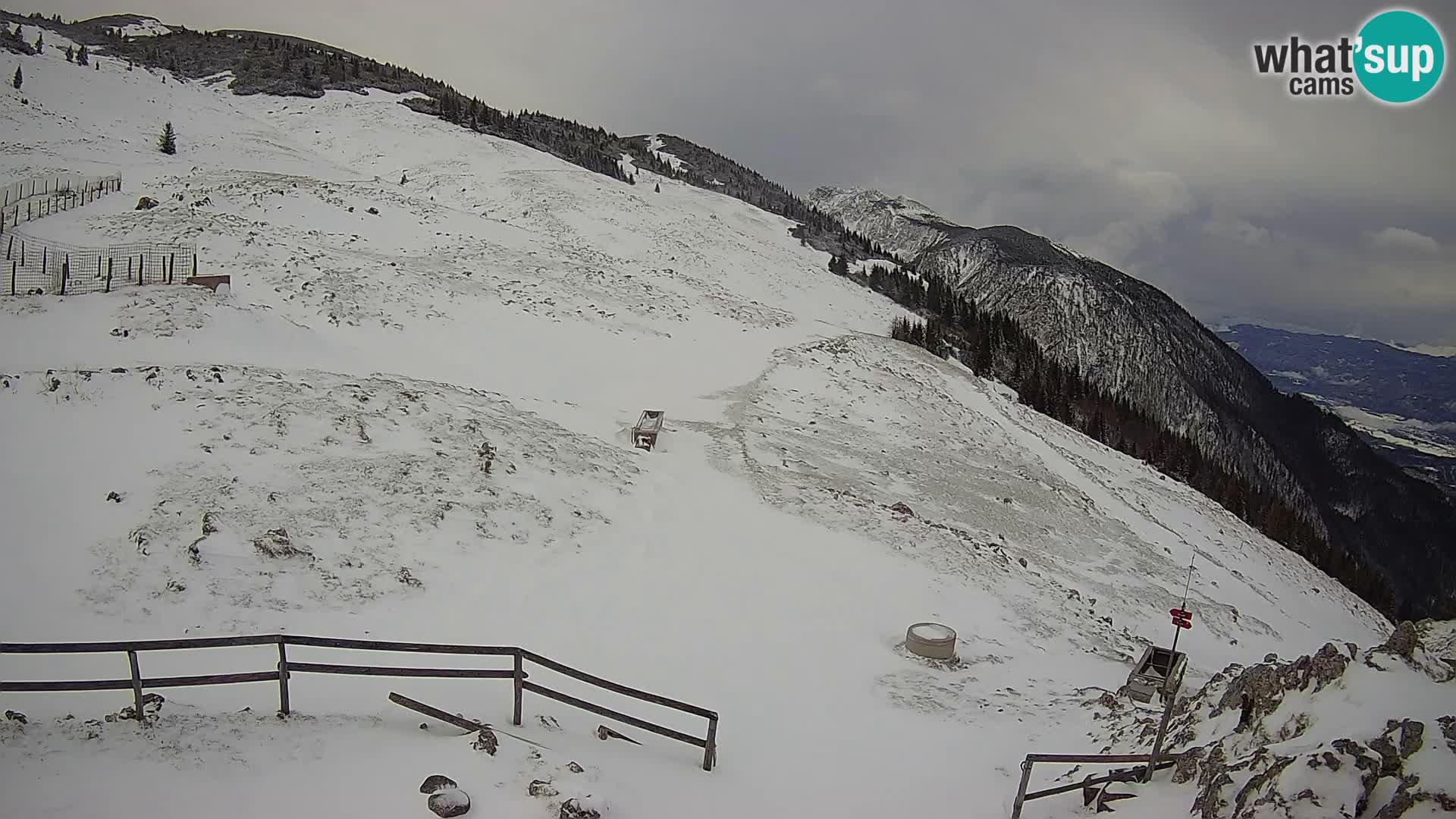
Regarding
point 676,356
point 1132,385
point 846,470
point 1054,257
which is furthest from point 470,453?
point 1054,257

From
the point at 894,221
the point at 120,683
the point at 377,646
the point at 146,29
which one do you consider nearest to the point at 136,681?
the point at 120,683

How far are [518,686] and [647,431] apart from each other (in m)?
14.0

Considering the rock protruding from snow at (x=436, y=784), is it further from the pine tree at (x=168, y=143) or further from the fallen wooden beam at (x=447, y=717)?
the pine tree at (x=168, y=143)

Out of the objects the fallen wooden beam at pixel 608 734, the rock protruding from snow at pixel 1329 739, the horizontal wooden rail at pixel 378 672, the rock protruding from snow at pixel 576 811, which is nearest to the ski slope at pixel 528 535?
the rock protruding from snow at pixel 576 811

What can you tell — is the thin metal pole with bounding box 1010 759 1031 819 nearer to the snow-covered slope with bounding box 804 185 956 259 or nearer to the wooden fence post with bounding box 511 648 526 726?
the wooden fence post with bounding box 511 648 526 726

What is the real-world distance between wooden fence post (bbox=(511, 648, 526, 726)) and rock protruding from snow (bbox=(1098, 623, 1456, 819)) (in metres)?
6.95

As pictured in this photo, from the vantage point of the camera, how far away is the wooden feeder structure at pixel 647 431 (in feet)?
70.0

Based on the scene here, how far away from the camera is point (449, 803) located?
6172 mm

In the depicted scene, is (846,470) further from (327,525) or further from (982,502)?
(327,525)

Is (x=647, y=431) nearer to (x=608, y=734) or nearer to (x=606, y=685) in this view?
(x=608, y=734)

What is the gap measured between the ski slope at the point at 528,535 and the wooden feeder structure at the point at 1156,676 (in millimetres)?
918

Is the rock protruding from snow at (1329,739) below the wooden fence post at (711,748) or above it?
above

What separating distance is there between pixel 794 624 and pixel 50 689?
11.0 m

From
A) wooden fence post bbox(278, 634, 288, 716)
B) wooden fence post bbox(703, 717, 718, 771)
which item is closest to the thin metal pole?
wooden fence post bbox(703, 717, 718, 771)
